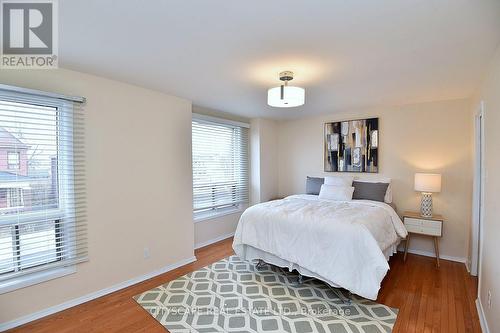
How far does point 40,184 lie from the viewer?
225 centimetres

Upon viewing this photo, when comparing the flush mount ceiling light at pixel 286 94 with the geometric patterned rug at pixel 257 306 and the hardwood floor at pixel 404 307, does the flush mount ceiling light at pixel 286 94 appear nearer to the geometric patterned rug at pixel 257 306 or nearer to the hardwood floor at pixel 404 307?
the geometric patterned rug at pixel 257 306

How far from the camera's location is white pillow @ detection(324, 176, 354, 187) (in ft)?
13.0

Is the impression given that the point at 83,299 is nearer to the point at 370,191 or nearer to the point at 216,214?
the point at 216,214

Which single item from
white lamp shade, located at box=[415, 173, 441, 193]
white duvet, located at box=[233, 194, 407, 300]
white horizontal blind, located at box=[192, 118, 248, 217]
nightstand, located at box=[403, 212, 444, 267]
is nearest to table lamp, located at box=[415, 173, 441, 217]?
white lamp shade, located at box=[415, 173, 441, 193]

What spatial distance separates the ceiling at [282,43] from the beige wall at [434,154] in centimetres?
64

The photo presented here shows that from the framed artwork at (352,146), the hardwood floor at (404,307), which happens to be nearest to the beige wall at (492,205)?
the hardwood floor at (404,307)

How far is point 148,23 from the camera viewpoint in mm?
1595

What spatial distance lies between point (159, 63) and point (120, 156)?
1153mm

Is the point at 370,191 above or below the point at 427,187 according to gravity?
below

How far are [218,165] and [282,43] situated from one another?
273cm

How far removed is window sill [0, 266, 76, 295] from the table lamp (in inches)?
163

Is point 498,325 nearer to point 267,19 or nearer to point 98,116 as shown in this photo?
point 267,19

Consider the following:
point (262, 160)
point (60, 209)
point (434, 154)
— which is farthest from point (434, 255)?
point (60, 209)

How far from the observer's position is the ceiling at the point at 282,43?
4.73 ft
